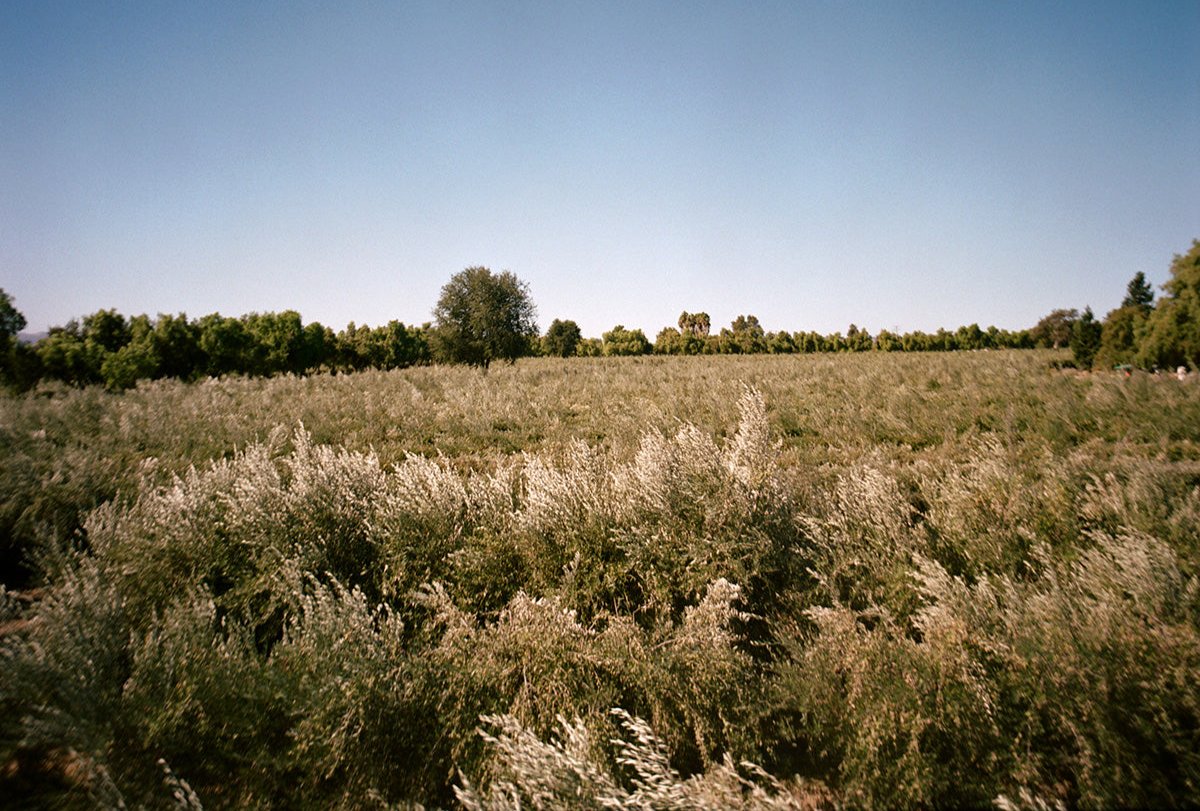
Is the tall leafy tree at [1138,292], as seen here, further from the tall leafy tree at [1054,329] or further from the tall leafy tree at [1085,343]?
the tall leafy tree at [1085,343]

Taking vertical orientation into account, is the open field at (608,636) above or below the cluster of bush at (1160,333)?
below

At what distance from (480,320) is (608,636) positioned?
34.8 metres

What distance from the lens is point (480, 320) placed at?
35.8 metres

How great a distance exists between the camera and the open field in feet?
7.54

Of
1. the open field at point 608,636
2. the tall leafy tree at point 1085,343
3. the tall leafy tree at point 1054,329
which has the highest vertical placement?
the tall leafy tree at point 1054,329

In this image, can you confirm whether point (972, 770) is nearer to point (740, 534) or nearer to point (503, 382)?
point (740, 534)

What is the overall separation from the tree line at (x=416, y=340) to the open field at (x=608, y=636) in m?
16.8

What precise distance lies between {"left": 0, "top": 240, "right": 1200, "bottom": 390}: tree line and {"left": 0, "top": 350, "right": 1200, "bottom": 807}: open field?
16.8 metres

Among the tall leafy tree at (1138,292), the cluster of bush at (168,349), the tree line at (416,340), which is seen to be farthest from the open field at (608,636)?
the tall leafy tree at (1138,292)

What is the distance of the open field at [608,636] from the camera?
230cm

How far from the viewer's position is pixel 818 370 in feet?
62.1

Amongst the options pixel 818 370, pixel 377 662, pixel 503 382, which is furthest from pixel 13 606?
pixel 818 370

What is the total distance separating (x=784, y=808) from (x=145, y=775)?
3204mm

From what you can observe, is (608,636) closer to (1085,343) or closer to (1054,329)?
(1085,343)
